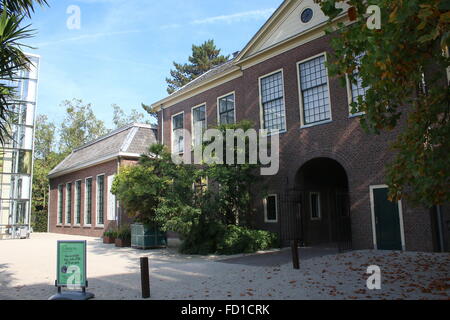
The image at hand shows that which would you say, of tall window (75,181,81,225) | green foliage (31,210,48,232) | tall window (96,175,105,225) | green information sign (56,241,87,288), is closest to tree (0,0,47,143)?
green information sign (56,241,87,288)

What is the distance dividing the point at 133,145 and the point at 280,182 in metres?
12.7

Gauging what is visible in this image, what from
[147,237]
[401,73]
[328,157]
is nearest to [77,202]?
[147,237]

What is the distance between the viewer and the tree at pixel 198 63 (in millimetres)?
47188

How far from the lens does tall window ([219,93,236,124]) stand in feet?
65.8

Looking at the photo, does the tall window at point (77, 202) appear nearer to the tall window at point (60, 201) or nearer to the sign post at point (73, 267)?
the tall window at point (60, 201)

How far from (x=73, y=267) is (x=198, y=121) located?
15611mm

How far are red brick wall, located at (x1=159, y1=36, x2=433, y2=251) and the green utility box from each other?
465 centimetres

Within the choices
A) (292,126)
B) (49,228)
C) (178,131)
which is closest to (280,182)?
(292,126)

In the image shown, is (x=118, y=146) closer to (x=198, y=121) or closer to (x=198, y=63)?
(x=198, y=121)

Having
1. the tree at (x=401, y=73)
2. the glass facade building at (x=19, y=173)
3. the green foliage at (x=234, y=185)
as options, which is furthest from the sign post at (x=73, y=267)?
the glass facade building at (x=19, y=173)

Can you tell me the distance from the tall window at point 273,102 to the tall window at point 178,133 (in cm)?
736

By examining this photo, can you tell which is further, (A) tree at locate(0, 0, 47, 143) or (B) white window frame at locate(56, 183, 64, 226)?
(B) white window frame at locate(56, 183, 64, 226)

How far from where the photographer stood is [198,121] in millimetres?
22250

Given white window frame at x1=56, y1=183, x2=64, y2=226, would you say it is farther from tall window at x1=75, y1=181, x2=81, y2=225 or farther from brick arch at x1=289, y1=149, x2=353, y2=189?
brick arch at x1=289, y1=149, x2=353, y2=189
